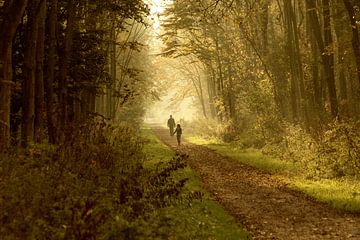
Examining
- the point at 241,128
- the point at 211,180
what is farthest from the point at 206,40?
the point at 211,180

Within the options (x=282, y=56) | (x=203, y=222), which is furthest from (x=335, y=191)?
(x=282, y=56)

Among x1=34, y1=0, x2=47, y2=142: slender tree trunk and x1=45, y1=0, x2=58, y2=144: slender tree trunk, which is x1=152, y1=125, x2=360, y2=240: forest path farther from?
x1=34, y1=0, x2=47, y2=142: slender tree trunk

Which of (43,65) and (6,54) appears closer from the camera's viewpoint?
(6,54)

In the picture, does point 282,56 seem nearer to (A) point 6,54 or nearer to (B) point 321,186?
(B) point 321,186

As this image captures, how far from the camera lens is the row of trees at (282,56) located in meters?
17.5

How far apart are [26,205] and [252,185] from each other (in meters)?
8.61

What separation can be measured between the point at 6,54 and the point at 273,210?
6819 millimetres

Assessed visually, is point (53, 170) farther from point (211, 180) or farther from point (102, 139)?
point (211, 180)

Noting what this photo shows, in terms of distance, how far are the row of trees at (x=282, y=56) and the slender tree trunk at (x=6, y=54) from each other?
5977 mm

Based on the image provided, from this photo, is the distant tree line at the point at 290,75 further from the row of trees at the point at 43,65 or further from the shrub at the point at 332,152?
the row of trees at the point at 43,65

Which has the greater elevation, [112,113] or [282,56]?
[282,56]

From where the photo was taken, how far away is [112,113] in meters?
26.3

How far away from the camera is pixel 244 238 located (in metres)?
7.76

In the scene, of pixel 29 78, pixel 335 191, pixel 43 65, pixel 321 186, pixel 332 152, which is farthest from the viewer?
pixel 332 152
